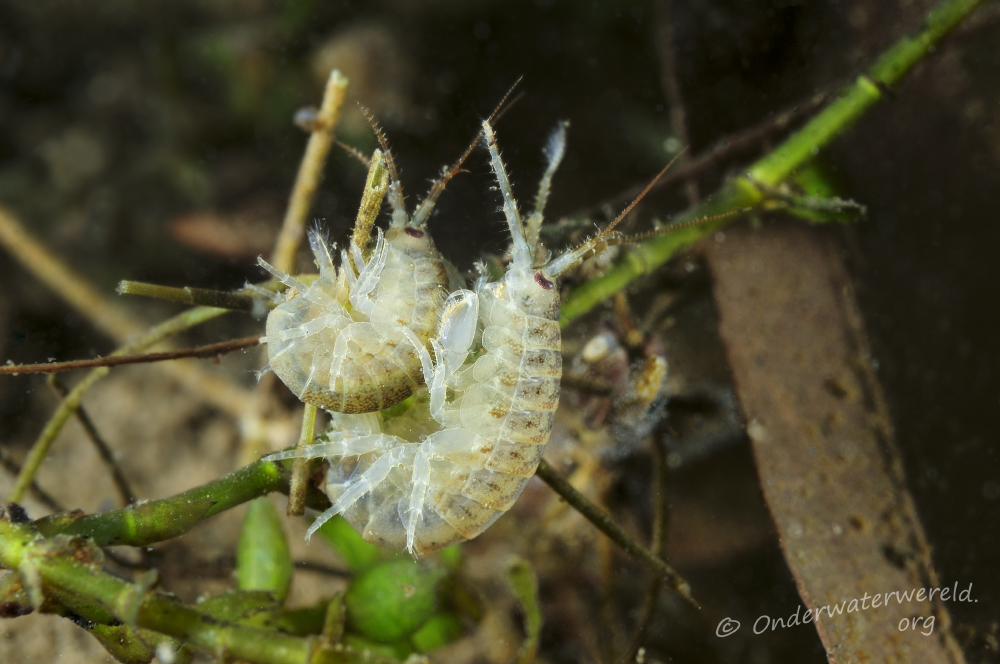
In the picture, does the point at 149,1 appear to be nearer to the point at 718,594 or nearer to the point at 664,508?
the point at 664,508

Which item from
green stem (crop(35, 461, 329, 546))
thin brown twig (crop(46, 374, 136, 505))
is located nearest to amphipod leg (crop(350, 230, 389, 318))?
green stem (crop(35, 461, 329, 546))

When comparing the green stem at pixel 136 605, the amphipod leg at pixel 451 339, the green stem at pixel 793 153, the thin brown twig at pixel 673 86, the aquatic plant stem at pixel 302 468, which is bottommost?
the green stem at pixel 136 605

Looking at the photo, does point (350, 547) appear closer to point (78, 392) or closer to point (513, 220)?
point (78, 392)

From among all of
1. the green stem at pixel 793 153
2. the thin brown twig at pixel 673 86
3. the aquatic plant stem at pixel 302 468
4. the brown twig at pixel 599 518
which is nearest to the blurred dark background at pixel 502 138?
the thin brown twig at pixel 673 86

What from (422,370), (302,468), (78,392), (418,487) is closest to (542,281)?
(422,370)

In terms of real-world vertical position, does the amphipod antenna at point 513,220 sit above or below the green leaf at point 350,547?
above

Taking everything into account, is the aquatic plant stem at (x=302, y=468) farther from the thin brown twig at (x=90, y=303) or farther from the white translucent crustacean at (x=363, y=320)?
the thin brown twig at (x=90, y=303)
